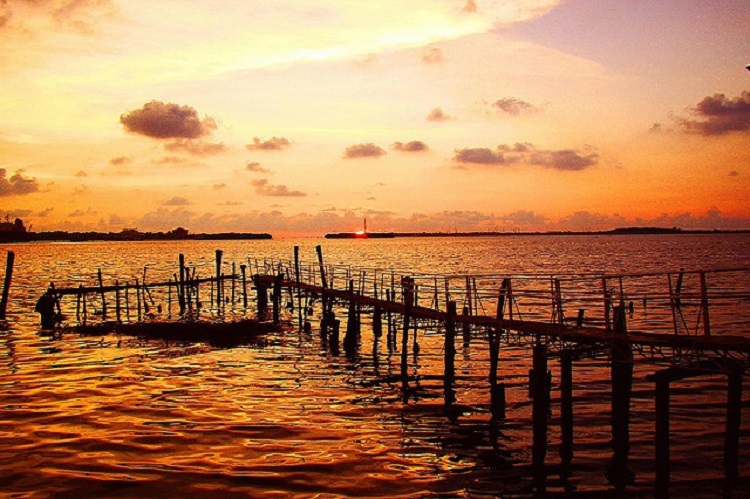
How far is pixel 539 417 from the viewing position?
48.9 feet

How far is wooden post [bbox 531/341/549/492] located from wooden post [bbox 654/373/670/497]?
2.29 m

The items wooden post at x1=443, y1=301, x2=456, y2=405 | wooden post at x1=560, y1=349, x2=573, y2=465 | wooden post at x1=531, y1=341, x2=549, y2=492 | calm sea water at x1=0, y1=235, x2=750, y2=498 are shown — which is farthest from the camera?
wooden post at x1=443, y1=301, x2=456, y2=405

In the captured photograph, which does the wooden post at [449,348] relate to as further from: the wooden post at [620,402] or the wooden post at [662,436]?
the wooden post at [662,436]

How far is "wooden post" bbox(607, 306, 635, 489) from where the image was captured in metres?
14.4

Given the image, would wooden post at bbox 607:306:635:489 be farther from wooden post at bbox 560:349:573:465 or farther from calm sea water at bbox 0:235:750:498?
wooden post at bbox 560:349:573:465

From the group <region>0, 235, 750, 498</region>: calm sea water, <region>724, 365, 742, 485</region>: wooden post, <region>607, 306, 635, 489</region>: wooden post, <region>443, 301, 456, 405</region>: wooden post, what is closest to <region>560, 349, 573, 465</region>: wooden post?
<region>0, 235, 750, 498</region>: calm sea water

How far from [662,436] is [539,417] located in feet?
9.91

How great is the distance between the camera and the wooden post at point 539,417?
14.1 metres

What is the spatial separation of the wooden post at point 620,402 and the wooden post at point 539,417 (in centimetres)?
148

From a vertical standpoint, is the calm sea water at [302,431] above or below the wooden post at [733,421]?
below

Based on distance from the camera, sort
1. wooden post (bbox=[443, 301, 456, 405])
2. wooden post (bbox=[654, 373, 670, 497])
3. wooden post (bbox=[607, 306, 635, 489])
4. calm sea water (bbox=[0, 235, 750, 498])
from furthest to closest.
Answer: wooden post (bbox=[443, 301, 456, 405]) → wooden post (bbox=[607, 306, 635, 489]) → calm sea water (bbox=[0, 235, 750, 498]) → wooden post (bbox=[654, 373, 670, 497])

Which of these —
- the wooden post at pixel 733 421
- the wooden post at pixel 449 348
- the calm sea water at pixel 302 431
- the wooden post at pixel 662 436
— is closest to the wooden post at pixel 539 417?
the calm sea water at pixel 302 431

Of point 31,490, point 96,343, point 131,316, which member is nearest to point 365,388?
point 31,490

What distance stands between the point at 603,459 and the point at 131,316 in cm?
3790
